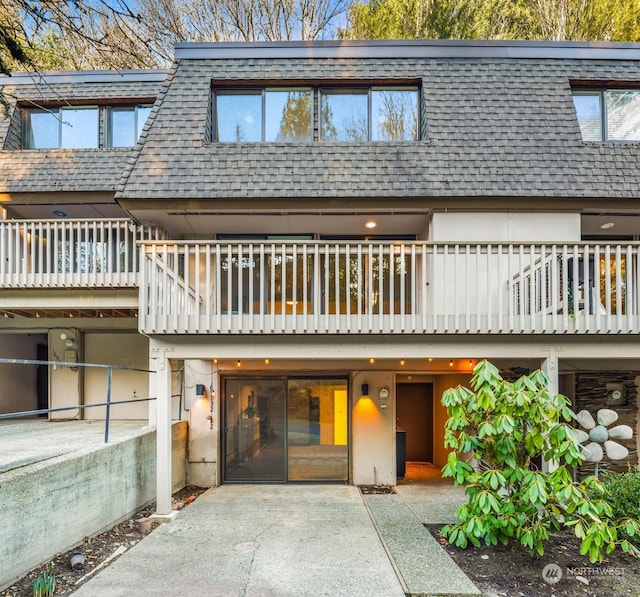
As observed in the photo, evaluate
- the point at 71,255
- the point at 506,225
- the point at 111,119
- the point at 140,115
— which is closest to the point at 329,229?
the point at 506,225

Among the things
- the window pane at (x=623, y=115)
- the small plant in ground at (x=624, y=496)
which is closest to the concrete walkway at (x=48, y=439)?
the small plant in ground at (x=624, y=496)

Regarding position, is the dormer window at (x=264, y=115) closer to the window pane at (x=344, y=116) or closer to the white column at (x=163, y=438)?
the window pane at (x=344, y=116)

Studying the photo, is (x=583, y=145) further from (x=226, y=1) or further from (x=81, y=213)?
(x=226, y=1)

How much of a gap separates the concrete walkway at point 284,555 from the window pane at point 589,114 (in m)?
6.57

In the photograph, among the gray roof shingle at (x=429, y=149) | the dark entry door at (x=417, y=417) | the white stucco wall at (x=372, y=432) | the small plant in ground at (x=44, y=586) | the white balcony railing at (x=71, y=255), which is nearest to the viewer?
the small plant in ground at (x=44, y=586)

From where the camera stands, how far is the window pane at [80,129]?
8398mm

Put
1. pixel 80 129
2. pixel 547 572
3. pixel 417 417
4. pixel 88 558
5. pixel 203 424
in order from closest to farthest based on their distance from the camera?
pixel 547 572 → pixel 88 558 → pixel 203 424 → pixel 80 129 → pixel 417 417

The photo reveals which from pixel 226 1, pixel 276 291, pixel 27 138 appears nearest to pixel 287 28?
pixel 226 1

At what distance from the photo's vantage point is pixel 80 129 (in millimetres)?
8453

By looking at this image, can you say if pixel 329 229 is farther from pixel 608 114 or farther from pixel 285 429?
pixel 608 114

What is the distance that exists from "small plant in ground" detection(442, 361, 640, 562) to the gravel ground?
360 centimetres

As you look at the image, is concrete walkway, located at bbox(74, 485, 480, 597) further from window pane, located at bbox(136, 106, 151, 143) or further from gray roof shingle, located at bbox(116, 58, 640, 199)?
window pane, located at bbox(136, 106, 151, 143)

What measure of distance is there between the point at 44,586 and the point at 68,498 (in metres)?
0.92
